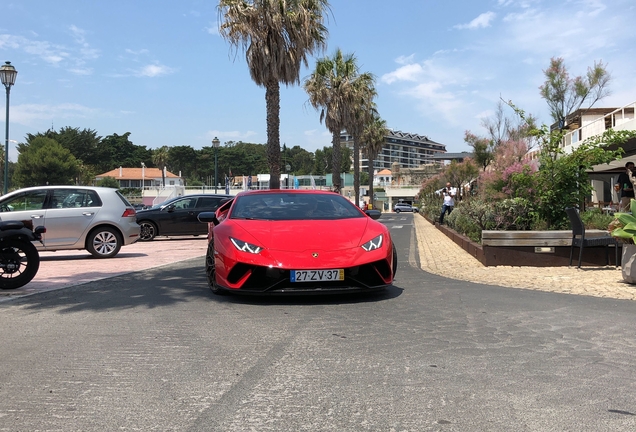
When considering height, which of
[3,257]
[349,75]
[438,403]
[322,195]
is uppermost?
[349,75]

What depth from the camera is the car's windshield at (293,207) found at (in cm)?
724

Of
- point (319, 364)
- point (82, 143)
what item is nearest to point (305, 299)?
point (319, 364)

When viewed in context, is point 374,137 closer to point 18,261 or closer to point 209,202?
point 209,202

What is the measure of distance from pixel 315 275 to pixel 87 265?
676 cm

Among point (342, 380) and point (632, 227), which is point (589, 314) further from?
point (342, 380)

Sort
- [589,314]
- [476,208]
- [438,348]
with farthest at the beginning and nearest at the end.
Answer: [476,208], [589,314], [438,348]

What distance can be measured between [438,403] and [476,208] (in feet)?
36.0

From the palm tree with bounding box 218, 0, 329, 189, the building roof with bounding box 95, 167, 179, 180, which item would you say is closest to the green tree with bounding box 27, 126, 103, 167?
the building roof with bounding box 95, 167, 179, 180

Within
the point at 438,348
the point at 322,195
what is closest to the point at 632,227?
the point at 322,195

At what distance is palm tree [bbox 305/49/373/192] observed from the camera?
36344 millimetres

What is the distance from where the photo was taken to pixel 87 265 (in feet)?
36.9

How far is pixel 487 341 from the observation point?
4.70m

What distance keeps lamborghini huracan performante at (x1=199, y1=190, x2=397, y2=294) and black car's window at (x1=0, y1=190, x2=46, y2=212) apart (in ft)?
22.4

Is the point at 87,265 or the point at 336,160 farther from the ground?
the point at 336,160
